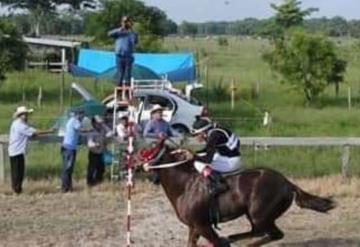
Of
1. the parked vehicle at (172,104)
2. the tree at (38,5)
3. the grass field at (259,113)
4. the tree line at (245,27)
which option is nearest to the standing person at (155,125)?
the grass field at (259,113)

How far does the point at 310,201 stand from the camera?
12.1m

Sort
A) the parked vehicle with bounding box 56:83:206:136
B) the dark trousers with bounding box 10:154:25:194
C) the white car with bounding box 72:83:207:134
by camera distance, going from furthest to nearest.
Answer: the white car with bounding box 72:83:207:134 → the parked vehicle with bounding box 56:83:206:136 → the dark trousers with bounding box 10:154:25:194

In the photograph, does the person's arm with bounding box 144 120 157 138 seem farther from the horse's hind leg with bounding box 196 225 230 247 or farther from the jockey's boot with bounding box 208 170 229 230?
the horse's hind leg with bounding box 196 225 230 247

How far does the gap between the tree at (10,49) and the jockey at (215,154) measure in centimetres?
3208

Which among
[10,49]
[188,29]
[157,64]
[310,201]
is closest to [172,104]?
[157,64]

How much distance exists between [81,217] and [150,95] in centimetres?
1260

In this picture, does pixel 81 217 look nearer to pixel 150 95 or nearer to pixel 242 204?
pixel 242 204

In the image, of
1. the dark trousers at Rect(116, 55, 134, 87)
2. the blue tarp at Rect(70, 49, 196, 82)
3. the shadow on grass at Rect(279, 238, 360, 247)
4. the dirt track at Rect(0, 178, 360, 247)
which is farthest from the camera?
the blue tarp at Rect(70, 49, 196, 82)

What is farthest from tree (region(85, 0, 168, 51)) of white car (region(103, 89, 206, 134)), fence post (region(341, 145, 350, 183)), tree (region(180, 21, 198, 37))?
tree (region(180, 21, 198, 37))

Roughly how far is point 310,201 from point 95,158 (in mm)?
6576

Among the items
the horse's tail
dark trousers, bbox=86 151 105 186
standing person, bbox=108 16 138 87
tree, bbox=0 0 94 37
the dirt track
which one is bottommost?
the dirt track

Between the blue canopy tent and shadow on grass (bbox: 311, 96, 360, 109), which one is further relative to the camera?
shadow on grass (bbox: 311, 96, 360, 109)

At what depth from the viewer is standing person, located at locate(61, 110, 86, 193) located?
1717 cm

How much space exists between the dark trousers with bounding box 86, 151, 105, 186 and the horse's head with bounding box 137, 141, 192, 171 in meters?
6.00
